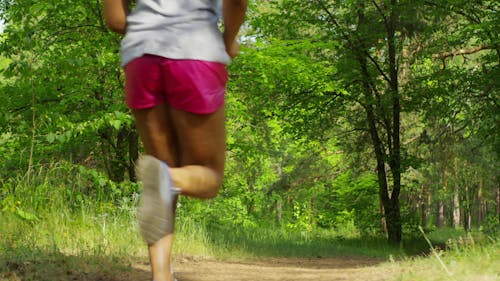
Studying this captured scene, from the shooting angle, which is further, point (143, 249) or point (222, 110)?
point (143, 249)

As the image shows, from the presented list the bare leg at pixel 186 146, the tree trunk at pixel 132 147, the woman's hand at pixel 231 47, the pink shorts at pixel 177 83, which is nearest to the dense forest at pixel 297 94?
the tree trunk at pixel 132 147

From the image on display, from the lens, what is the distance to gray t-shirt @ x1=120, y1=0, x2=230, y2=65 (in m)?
2.43

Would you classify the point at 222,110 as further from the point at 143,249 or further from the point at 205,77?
the point at 143,249

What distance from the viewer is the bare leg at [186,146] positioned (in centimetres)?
239

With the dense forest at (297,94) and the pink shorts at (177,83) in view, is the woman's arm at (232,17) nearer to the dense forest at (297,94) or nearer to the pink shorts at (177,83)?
the pink shorts at (177,83)

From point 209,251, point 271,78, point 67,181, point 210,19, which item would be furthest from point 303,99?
point 210,19

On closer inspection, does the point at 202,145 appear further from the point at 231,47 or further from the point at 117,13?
the point at 117,13

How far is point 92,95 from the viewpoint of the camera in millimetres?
11094

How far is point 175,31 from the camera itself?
2.46 metres

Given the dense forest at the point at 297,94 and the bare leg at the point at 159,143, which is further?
the dense forest at the point at 297,94

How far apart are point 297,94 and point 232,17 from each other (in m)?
14.5

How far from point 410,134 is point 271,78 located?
16.9 m

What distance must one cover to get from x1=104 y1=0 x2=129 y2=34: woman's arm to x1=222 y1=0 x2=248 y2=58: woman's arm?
431 millimetres

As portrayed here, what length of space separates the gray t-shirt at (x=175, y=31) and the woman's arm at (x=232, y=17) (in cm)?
4
